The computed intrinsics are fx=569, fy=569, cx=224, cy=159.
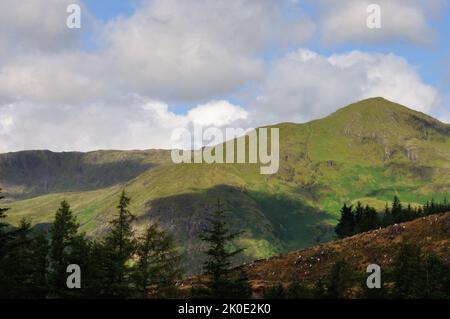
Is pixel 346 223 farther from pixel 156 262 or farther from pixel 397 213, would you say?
pixel 156 262

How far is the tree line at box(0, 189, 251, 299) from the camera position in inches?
1474

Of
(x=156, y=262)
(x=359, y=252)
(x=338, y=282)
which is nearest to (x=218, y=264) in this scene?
(x=338, y=282)

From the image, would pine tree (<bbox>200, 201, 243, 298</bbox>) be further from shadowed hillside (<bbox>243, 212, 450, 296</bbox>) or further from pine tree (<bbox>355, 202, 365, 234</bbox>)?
pine tree (<bbox>355, 202, 365, 234</bbox>)

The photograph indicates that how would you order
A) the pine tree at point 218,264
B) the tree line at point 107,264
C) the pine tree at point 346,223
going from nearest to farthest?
the pine tree at point 218,264, the tree line at point 107,264, the pine tree at point 346,223

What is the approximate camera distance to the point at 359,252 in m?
70.6

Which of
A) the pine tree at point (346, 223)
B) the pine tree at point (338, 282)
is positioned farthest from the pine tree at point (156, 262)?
the pine tree at point (346, 223)

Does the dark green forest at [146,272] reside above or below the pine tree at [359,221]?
below

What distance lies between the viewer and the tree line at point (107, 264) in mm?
37438

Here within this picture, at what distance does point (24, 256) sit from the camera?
49281mm

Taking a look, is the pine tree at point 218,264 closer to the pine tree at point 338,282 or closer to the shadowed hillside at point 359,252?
the pine tree at point 338,282

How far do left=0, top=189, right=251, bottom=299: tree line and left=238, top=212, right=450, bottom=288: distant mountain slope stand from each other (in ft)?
54.0

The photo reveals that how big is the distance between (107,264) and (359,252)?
3914cm

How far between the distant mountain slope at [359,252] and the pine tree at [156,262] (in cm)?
1383
